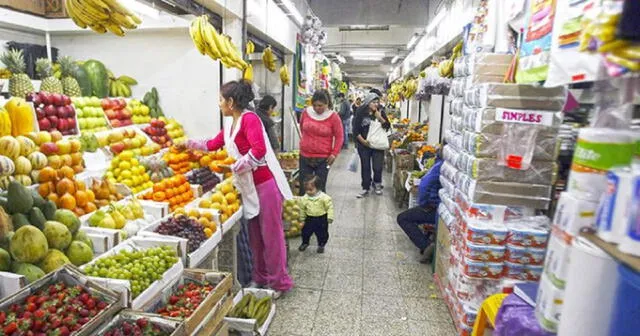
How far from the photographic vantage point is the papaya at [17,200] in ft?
6.81

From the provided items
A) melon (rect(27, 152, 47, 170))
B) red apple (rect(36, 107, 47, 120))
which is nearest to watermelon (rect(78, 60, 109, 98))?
red apple (rect(36, 107, 47, 120))

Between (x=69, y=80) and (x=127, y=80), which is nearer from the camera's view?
(x=69, y=80)

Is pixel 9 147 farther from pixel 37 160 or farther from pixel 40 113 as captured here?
pixel 40 113

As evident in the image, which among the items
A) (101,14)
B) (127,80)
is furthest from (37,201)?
(127,80)

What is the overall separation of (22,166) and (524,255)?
322cm

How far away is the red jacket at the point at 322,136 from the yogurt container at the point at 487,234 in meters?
2.84

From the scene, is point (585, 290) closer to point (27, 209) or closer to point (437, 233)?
point (27, 209)

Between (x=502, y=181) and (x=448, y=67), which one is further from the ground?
(x=448, y=67)

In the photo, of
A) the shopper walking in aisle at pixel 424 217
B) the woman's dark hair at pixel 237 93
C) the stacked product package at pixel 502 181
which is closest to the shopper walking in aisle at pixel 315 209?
the shopper walking in aisle at pixel 424 217

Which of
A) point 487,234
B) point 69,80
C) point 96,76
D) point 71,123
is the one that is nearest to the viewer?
point 487,234

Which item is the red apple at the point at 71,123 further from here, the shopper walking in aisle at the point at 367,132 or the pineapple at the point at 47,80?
the shopper walking in aisle at the point at 367,132

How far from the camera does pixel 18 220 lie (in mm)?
2035

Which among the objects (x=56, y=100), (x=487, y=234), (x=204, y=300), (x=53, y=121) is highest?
(x=56, y=100)

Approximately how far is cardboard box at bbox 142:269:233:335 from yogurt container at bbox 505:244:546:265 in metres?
1.83
